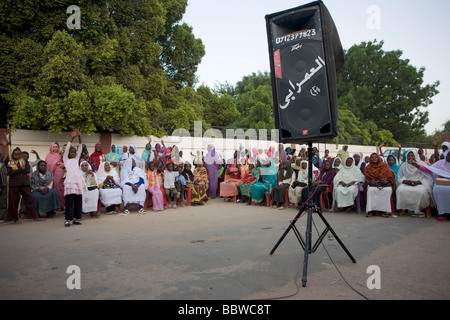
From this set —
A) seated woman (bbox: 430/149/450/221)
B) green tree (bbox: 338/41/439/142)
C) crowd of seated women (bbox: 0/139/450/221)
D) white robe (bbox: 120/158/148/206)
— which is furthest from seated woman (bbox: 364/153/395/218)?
green tree (bbox: 338/41/439/142)

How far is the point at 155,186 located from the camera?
32.5 feet

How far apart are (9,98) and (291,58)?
43.3 feet

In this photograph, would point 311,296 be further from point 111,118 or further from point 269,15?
point 111,118

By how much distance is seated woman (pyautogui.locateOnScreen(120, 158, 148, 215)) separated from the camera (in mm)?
9211

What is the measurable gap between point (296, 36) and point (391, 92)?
37.5 m

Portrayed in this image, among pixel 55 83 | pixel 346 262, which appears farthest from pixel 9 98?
pixel 346 262

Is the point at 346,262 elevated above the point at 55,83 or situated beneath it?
situated beneath

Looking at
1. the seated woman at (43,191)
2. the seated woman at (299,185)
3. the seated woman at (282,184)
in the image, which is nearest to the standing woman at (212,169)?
the seated woman at (282,184)

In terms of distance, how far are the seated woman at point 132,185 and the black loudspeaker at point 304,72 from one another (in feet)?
21.0

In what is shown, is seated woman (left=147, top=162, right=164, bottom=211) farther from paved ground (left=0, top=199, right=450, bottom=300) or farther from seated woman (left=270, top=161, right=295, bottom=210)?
seated woman (left=270, top=161, right=295, bottom=210)

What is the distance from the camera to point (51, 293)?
3.31 metres

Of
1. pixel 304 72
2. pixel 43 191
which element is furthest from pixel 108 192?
pixel 304 72

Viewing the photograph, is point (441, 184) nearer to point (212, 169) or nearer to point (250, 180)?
point (250, 180)

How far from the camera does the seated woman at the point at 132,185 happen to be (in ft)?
30.2
